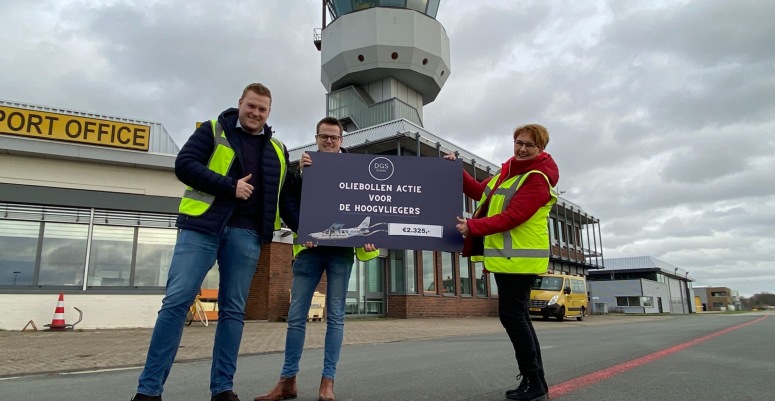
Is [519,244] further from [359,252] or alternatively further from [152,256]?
[152,256]

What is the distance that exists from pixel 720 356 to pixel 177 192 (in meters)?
13.7

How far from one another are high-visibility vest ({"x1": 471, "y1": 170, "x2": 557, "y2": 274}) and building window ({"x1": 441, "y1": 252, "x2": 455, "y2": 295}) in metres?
19.9

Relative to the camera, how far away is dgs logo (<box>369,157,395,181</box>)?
159 inches

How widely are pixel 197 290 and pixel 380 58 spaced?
25.1 m

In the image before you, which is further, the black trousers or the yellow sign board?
the yellow sign board

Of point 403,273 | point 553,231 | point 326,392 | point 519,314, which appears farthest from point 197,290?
point 553,231

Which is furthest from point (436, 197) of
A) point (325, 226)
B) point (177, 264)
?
point (177, 264)

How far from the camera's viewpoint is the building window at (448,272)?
76.5 ft

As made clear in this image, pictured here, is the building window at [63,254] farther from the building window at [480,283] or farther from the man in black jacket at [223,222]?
the building window at [480,283]

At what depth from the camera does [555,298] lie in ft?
72.7

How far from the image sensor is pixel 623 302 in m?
54.1

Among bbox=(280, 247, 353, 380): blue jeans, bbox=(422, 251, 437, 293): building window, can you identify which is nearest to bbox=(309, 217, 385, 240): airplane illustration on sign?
bbox=(280, 247, 353, 380): blue jeans

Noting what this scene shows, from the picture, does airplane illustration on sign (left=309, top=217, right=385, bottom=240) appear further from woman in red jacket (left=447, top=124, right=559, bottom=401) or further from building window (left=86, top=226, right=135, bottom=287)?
building window (left=86, top=226, right=135, bottom=287)

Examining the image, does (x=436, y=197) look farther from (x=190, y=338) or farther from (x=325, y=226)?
(x=190, y=338)
